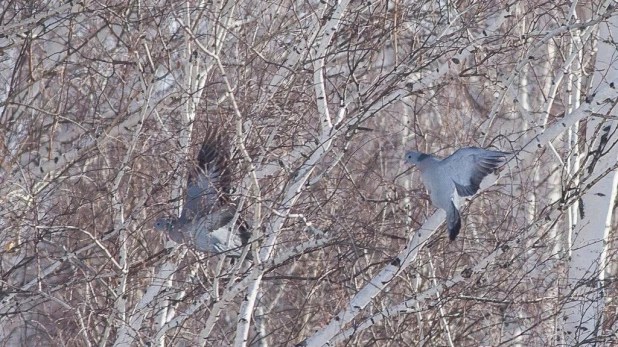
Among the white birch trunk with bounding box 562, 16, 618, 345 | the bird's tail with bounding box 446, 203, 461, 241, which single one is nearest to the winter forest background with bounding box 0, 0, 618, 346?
the white birch trunk with bounding box 562, 16, 618, 345

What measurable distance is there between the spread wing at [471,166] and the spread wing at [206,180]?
51.7 inches

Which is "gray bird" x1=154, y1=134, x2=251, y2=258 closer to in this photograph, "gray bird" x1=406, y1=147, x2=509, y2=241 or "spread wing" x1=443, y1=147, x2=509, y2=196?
"gray bird" x1=406, y1=147, x2=509, y2=241

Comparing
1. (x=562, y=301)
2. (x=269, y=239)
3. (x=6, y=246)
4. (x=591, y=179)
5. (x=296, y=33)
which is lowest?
(x=562, y=301)

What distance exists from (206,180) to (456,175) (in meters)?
1.44

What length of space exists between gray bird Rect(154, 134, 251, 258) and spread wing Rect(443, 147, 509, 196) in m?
1.25

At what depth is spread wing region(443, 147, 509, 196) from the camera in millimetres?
5270

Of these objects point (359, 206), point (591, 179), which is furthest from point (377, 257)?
point (591, 179)

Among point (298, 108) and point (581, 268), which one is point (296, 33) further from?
point (581, 268)

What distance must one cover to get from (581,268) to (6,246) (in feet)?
13.2

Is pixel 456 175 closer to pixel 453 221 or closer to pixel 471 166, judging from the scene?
pixel 471 166

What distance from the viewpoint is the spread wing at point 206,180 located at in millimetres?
5113

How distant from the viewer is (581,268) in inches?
238

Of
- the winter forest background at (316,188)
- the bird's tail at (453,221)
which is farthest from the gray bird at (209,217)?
the bird's tail at (453,221)

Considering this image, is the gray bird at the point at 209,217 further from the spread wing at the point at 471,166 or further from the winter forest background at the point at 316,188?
the spread wing at the point at 471,166
